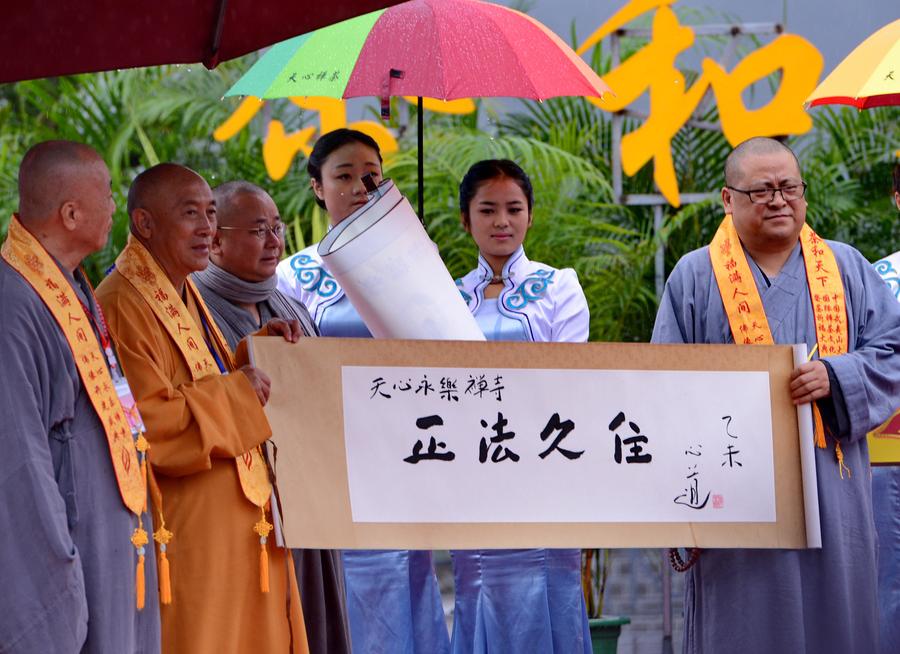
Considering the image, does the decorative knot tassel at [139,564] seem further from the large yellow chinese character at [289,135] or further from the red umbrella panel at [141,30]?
the large yellow chinese character at [289,135]

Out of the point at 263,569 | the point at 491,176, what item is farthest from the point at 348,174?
the point at 263,569

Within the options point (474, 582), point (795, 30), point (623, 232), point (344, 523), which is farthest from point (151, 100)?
point (344, 523)

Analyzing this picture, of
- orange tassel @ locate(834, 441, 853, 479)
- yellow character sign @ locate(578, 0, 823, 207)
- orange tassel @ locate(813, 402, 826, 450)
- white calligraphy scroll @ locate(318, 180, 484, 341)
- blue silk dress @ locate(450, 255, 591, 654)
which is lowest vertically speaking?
blue silk dress @ locate(450, 255, 591, 654)

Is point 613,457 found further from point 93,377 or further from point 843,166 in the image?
point 843,166

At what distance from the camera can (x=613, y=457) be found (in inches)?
153

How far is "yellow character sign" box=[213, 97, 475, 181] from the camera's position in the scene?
7.07 m

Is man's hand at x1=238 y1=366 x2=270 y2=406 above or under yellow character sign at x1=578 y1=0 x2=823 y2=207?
under

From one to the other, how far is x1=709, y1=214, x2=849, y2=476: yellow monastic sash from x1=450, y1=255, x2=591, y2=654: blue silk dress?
707mm

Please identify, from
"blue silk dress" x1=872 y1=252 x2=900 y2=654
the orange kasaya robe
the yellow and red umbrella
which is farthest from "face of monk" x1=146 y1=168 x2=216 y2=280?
"blue silk dress" x1=872 y1=252 x2=900 y2=654

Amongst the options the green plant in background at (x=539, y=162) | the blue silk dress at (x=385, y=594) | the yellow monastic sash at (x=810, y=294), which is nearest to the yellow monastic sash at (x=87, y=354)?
the blue silk dress at (x=385, y=594)

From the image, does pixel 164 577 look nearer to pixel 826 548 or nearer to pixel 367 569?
pixel 367 569

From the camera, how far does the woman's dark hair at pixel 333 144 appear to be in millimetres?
4809

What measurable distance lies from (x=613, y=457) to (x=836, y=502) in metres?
0.68

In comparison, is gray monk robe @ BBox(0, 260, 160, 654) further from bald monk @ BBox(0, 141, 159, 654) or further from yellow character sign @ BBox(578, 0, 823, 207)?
yellow character sign @ BBox(578, 0, 823, 207)
